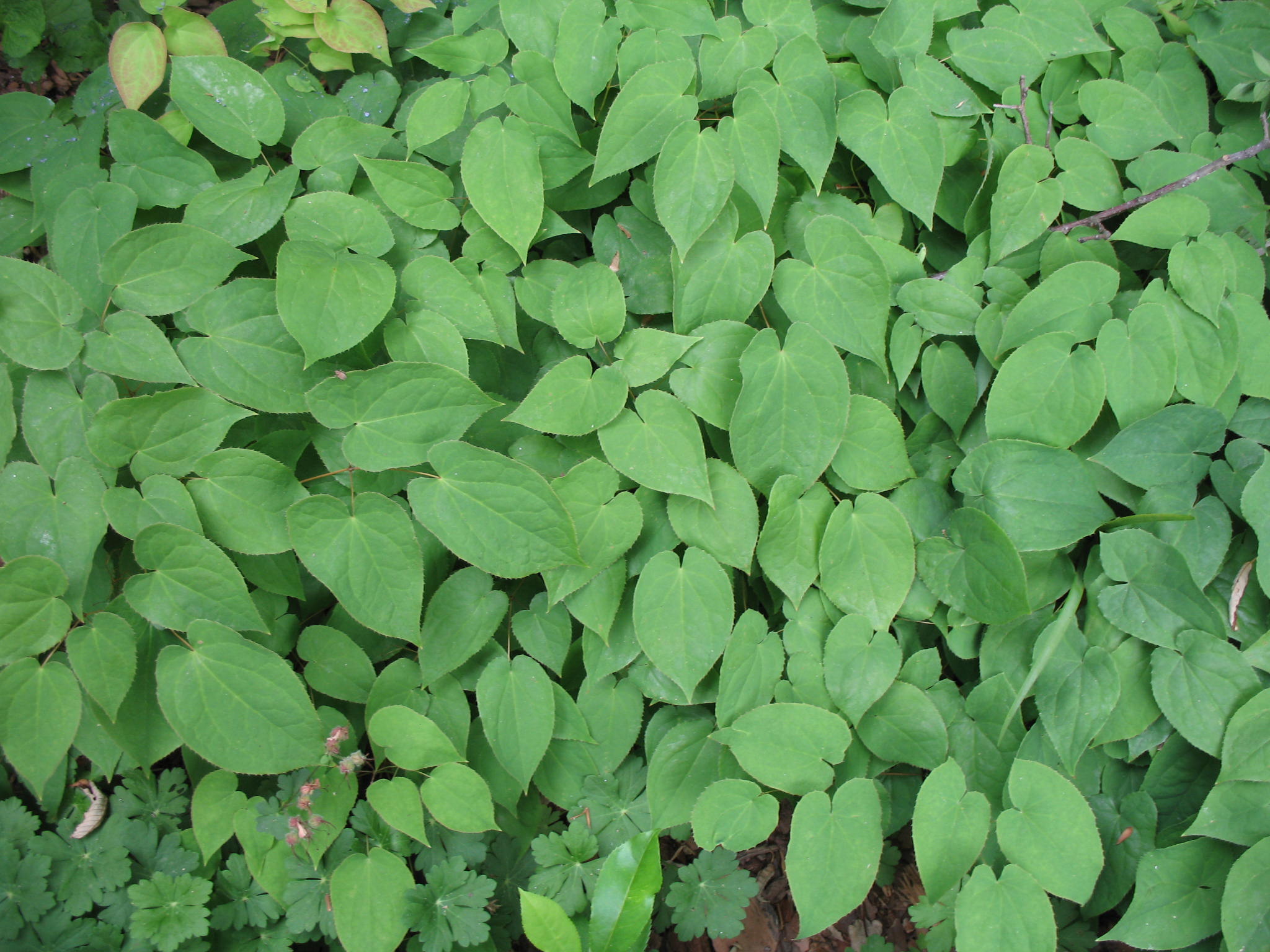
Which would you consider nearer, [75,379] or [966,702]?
[75,379]

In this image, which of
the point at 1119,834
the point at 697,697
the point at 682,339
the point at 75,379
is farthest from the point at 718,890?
the point at 75,379

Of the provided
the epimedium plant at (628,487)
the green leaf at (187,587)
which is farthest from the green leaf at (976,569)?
the green leaf at (187,587)

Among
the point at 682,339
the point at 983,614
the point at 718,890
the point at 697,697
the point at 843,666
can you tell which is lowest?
the point at 718,890

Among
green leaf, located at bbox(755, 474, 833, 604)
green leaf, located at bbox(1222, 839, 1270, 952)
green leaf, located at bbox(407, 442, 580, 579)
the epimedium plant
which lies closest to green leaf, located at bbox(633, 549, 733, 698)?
the epimedium plant

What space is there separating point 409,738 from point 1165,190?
97.0 inches

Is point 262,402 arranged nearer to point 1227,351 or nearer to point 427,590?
point 427,590

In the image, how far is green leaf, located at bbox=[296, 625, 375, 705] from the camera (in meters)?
1.97

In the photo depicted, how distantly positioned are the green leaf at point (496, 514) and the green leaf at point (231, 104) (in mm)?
1062

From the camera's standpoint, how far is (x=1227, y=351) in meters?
1.83

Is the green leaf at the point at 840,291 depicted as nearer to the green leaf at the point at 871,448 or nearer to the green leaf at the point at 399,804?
the green leaf at the point at 871,448

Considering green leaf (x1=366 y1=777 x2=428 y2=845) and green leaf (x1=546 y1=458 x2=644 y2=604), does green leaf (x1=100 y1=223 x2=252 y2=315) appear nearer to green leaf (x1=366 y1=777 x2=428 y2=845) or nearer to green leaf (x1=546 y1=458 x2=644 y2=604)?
green leaf (x1=546 y1=458 x2=644 y2=604)

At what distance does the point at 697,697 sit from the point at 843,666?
39 cm

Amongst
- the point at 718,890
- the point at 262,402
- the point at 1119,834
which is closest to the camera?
the point at 262,402

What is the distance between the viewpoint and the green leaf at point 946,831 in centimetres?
178
